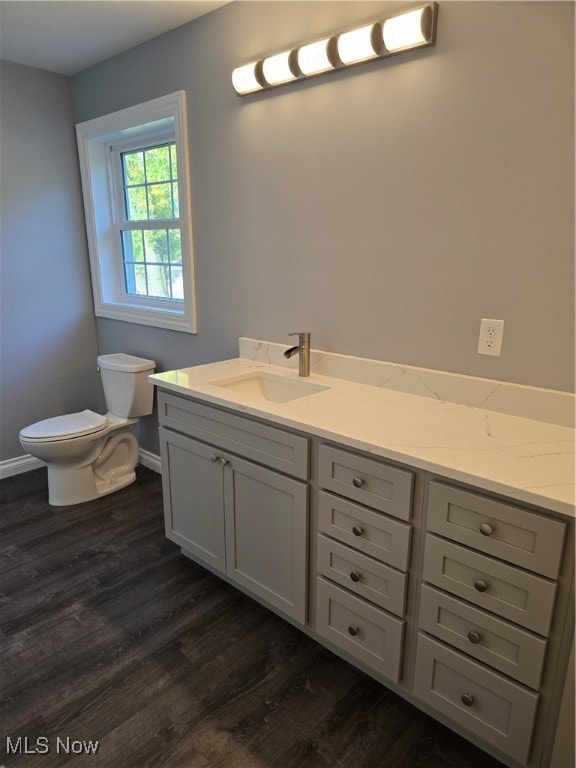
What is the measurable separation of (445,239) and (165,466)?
1434 mm

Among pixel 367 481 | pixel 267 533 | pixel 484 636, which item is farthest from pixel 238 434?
pixel 484 636

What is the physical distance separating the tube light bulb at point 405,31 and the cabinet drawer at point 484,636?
163cm

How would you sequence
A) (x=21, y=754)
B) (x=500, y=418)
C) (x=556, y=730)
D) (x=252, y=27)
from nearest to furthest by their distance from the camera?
(x=556, y=730), (x=21, y=754), (x=500, y=418), (x=252, y=27)

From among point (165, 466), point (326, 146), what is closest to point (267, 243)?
point (326, 146)

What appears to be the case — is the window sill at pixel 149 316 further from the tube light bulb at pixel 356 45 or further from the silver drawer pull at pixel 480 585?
the silver drawer pull at pixel 480 585

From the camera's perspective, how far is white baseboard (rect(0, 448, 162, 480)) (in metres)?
3.16

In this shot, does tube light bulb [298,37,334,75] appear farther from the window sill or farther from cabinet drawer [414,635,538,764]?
cabinet drawer [414,635,538,764]

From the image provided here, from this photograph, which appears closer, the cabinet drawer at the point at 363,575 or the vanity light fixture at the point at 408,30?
the cabinet drawer at the point at 363,575

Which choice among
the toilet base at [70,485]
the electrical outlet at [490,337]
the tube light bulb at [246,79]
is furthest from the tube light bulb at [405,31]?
the toilet base at [70,485]

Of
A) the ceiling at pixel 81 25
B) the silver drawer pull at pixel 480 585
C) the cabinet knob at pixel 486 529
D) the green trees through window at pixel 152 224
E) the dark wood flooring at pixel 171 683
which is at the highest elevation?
the ceiling at pixel 81 25

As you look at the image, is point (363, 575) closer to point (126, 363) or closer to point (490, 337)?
point (490, 337)

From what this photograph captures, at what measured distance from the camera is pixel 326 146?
194cm

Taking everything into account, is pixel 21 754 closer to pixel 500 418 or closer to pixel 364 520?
pixel 364 520

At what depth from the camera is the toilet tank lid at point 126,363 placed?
2905 mm
